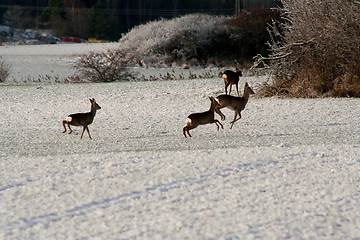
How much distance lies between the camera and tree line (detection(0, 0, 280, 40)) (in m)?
88.1

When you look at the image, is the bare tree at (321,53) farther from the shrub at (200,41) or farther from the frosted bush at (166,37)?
the frosted bush at (166,37)

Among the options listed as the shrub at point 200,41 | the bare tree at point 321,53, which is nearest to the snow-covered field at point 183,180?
the bare tree at point 321,53

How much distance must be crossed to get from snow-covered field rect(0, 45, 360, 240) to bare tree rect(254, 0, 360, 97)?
12.9 ft

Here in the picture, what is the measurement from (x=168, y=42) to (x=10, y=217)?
117 ft

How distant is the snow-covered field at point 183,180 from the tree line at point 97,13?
67.9 m

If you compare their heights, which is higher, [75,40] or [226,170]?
[226,170]

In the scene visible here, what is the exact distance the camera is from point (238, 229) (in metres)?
5.52

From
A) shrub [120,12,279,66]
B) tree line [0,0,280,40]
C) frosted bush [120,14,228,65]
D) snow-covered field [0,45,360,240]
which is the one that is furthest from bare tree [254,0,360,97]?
tree line [0,0,280,40]

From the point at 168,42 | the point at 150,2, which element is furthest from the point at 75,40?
the point at 168,42

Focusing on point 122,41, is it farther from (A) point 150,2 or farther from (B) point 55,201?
(A) point 150,2

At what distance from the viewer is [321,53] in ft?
60.4

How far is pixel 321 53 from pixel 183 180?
41.7ft

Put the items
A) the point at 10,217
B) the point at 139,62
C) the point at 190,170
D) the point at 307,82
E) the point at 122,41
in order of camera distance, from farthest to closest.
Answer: the point at 122,41 → the point at 139,62 → the point at 307,82 → the point at 190,170 → the point at 10,217

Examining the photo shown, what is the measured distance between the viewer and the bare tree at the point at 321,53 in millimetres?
17469
